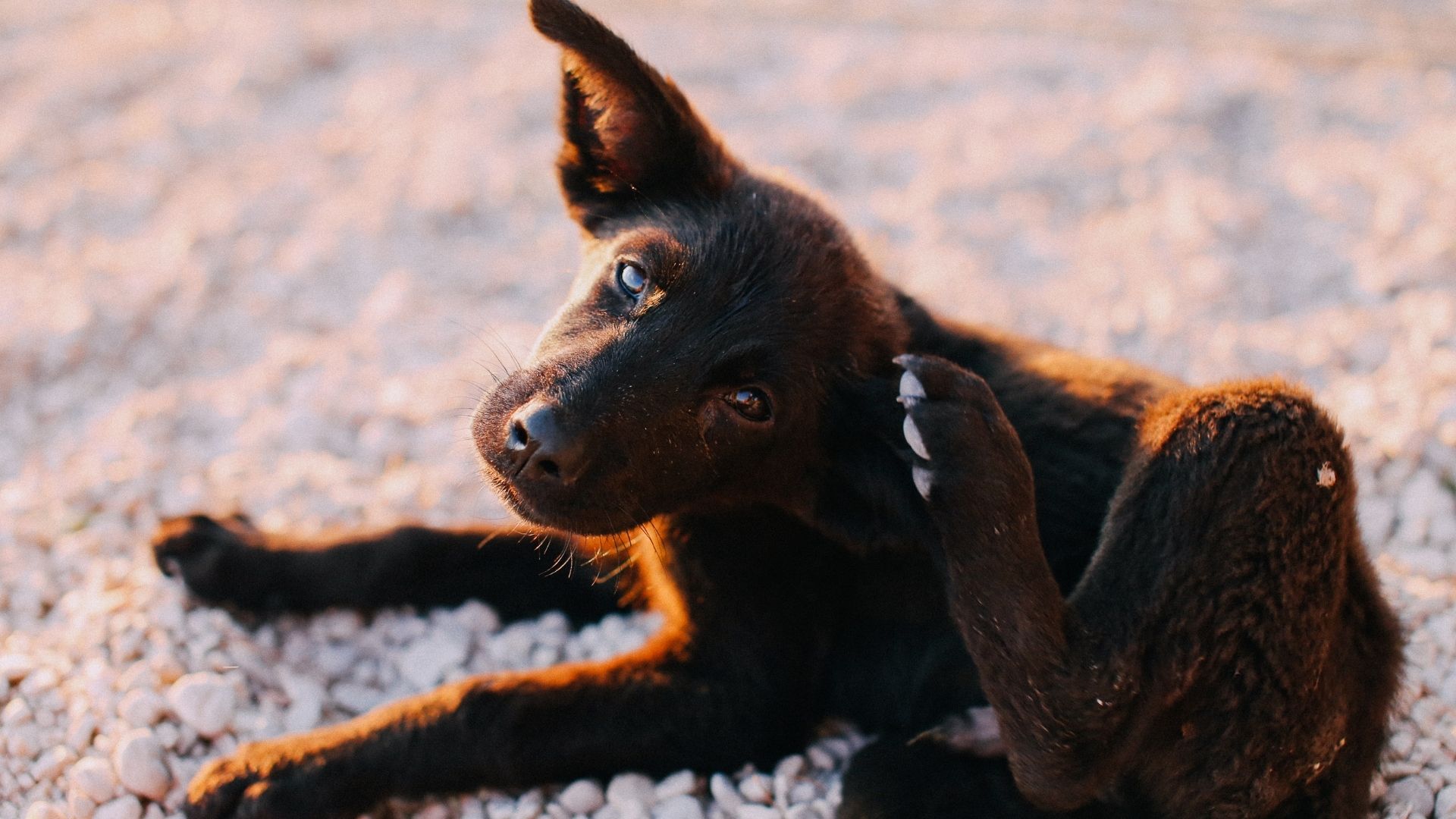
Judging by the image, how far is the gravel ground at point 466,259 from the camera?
3.41m

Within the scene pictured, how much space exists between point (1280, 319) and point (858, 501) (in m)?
2.93

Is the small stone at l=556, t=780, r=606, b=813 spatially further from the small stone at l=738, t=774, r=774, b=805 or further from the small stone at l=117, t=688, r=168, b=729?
the small stone at l=117, t=688, r=168, b=729

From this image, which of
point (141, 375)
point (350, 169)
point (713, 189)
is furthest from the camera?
point (350, 169)

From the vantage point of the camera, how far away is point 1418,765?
3.07m

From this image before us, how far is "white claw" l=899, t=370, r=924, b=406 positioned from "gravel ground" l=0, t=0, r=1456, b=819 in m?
1.03

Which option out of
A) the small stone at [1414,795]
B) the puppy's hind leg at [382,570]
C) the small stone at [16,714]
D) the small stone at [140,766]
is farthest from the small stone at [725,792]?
the small stone at [16,714]

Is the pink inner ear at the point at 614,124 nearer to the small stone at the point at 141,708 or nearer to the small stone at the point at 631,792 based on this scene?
the small stone at the point at 631,792

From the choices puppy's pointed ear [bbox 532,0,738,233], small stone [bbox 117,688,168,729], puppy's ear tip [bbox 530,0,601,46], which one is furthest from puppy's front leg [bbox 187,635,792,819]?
puppy's ear tip [bbox 530,0,601,46]

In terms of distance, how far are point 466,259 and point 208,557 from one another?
242cm

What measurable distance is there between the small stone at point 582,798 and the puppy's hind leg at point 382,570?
638 mm

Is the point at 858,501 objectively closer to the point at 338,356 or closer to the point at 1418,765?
the point at 1418,765

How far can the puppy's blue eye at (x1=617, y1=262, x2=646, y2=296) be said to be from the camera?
296 centimetres

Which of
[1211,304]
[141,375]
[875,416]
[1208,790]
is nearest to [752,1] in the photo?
[1211,304]

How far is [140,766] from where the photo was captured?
9.90 feet
